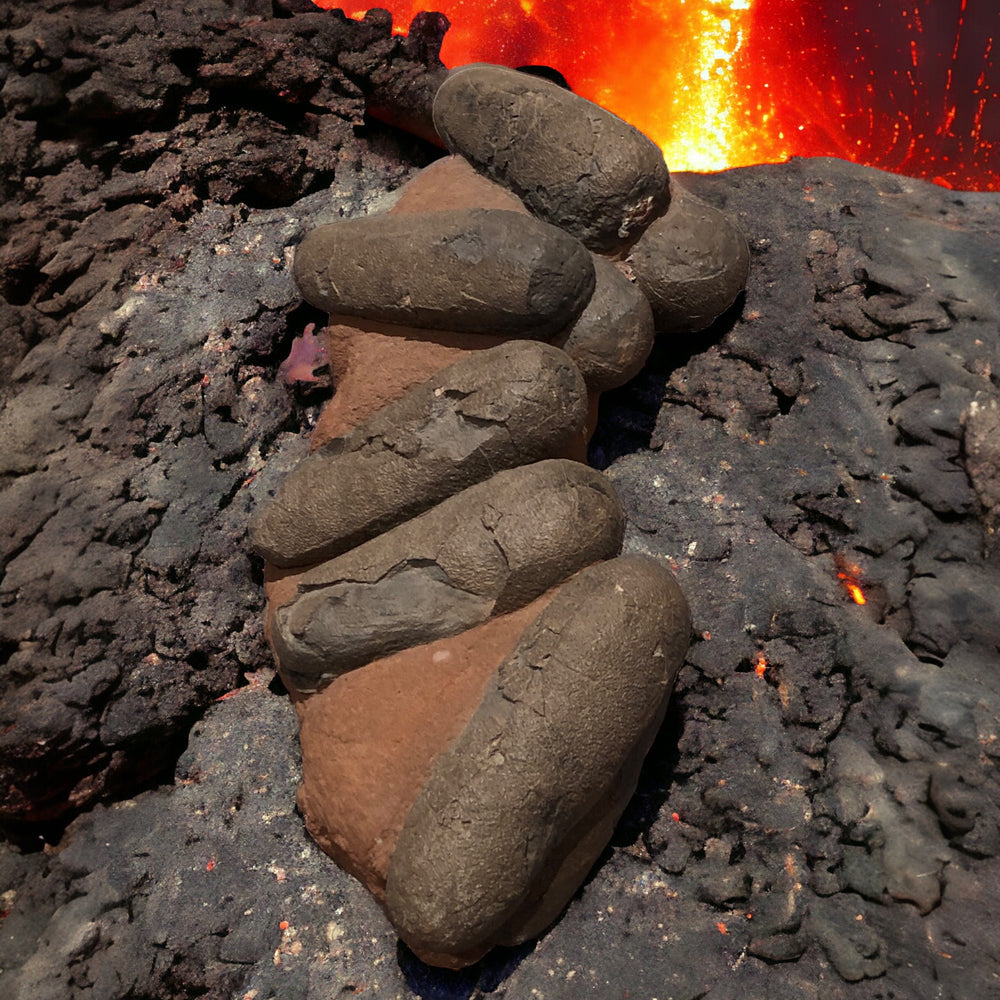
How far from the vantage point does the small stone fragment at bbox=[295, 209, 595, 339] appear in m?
2.80

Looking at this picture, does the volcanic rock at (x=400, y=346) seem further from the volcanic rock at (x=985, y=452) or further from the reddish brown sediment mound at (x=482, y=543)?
the volcanic rock at (x=985, y=452)

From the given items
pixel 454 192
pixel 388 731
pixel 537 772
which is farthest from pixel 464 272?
pixel 537 772

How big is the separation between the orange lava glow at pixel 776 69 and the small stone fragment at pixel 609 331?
7.07 ft

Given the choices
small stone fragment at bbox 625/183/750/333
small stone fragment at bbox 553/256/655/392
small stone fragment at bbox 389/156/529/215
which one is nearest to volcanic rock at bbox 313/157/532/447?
small stone fragment at bbox 389/156/529/215

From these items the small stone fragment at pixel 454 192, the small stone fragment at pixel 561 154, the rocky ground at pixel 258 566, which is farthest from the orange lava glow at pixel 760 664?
the small stone fragment at pixel 454 192

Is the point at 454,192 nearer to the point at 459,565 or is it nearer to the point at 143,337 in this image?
the point at 143,337

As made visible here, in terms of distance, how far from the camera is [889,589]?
119 inches

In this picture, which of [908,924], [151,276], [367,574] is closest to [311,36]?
[151,276]

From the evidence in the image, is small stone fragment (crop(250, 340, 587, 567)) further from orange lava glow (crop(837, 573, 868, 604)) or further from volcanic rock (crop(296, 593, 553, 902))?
orange lava glow (crop(837, 573, 868, 604))

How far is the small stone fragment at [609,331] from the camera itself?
9.75ft

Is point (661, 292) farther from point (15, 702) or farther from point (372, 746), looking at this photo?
point (15, 702)

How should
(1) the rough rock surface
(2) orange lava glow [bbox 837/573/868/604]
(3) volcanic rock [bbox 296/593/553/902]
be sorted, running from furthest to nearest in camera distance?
(2) orange lava glow [bbox 837/573/868/604] → (1) the rough rock surface → (3) volcanic rock [bbox 296/593/553/902]

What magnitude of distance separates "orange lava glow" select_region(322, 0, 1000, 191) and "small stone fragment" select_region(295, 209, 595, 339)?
2362 mm

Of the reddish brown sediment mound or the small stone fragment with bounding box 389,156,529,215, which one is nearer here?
the reddish brown sediment mound
